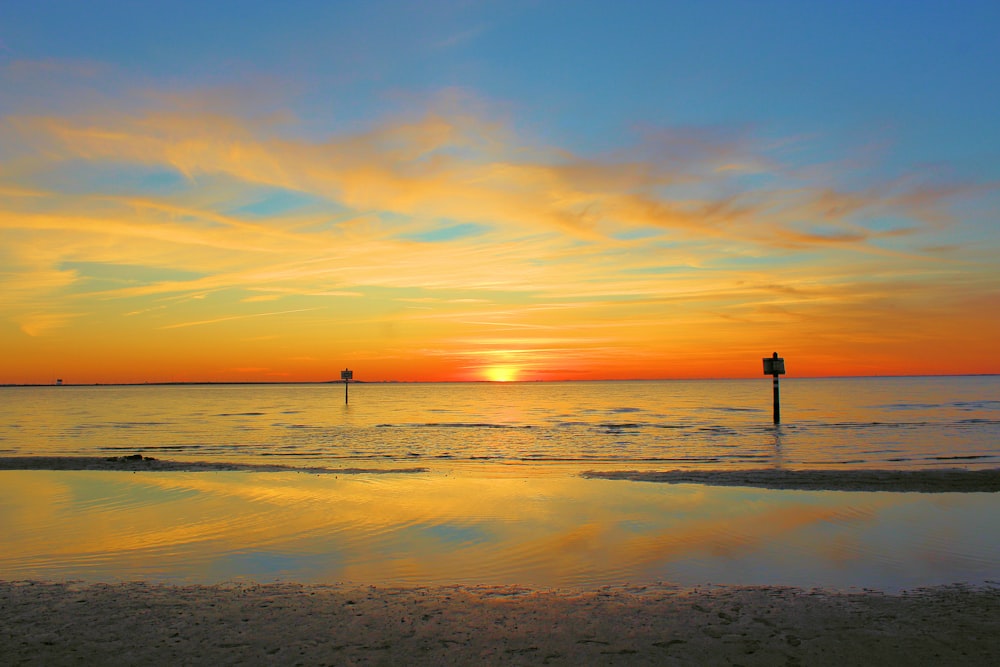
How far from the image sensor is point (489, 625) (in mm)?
7172

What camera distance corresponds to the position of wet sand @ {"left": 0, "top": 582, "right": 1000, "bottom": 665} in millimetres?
6293

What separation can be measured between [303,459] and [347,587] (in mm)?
19454

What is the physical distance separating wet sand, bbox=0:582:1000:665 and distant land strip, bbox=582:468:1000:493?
9.95 m

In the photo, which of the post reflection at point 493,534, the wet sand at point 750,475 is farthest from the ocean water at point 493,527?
the wet sand at point 750,475

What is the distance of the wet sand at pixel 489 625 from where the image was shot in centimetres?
629

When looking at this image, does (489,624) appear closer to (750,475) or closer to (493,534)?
(493,534)

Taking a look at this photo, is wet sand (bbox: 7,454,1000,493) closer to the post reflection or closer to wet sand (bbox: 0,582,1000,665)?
the post reflection

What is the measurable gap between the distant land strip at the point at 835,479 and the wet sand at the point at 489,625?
9.95 meters

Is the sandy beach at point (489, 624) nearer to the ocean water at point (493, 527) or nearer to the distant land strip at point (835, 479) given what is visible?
the ocean water at point (493, 527)

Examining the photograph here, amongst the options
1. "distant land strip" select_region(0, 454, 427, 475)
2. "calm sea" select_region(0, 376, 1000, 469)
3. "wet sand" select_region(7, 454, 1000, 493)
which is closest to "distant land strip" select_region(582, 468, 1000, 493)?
"wet sand" select_region(7, 454, 1000, 493)

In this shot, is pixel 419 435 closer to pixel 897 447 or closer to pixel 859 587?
pixel 897 447

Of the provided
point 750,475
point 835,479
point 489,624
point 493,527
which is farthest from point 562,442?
point 489,624

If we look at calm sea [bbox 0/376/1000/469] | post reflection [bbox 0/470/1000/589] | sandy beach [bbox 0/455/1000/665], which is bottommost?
calm sea [bbox 0/376/1000/469]

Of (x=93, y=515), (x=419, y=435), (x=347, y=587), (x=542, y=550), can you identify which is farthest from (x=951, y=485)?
(x=419, y=435)
